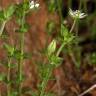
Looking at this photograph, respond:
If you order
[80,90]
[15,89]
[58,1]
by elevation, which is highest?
[58,1]

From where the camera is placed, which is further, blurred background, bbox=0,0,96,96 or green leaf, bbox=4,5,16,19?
blurred background, bbox=0,0,96,96

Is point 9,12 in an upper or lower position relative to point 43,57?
upper

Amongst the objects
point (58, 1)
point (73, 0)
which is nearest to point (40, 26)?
point (58, 1)

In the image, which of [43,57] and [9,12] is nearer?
[9,12]

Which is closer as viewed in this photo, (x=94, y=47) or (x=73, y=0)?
(x=94, y=47)

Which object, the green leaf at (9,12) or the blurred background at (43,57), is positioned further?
the blurred background at (43,57)

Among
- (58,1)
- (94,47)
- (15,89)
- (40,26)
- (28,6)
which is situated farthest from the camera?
(94,47)

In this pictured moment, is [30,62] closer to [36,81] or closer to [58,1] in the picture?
[36,81]

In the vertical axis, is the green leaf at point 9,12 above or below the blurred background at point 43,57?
above

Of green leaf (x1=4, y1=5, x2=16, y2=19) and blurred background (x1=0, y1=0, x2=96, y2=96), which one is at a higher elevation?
green leaf (x1=4, y1=5, x2=16, y2=19)

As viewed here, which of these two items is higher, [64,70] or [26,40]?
[26,40]

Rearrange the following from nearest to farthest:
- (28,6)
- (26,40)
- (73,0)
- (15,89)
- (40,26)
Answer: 1. (28,6)
2. (15,89)
3. (26,40)
4. (40,26)
5. (73,0)
